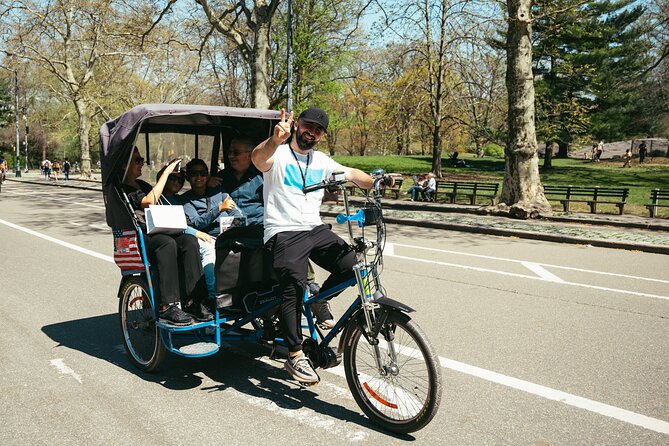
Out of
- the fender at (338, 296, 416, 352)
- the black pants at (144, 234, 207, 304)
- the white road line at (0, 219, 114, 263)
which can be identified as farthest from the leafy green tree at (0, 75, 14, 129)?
the fender at (338, 296, 416, 352)

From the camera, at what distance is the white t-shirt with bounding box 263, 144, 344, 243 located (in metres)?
3.98

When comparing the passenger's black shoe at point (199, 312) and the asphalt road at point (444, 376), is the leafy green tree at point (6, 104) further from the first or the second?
the passenger's black shoe at point (199, 312)

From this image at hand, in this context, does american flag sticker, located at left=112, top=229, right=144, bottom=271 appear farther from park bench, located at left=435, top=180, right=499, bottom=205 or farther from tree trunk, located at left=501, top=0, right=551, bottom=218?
park bench, located at left=435, top=180, right=499, bottom=205

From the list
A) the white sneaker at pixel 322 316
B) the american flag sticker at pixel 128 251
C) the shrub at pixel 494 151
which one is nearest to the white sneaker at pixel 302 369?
the white sneaker at pixel 322 316

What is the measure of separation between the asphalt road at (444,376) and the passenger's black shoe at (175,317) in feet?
1.55

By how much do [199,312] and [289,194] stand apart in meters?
1.21

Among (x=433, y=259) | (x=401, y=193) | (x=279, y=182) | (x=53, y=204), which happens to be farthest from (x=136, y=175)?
(x=401, y=193)

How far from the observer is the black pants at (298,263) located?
12.7ft

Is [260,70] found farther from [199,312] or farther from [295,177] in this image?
[295,177]

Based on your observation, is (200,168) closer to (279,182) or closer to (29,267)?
(279,182)

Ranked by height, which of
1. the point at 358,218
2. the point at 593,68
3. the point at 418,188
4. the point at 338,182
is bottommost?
the point at 418,188

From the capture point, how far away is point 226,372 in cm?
462

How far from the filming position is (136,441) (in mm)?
3408

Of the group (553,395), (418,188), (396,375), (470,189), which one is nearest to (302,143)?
(396,375)
